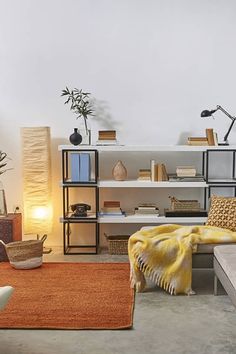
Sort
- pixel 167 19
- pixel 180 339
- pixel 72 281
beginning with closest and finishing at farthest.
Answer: pixel 180 339, pixel 72 281, pixel 167 19

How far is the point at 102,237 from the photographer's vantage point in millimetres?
5434

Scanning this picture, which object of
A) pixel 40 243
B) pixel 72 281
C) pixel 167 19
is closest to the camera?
pixel 72 281

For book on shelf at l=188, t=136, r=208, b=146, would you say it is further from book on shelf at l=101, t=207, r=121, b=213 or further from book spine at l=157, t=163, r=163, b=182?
book on shelf at l=101, t=207, r=121, b=213

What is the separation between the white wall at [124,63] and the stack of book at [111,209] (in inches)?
27.8

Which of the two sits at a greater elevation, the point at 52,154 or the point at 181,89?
the point at 181,89

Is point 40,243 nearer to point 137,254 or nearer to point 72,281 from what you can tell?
point 72,281

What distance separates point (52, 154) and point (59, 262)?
49.0 inches

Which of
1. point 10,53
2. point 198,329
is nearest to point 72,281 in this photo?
point 198,329

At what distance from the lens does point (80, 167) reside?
4980 mm

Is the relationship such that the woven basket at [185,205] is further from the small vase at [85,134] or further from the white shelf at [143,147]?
the small vase at [85,134]

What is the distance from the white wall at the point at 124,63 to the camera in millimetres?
5238

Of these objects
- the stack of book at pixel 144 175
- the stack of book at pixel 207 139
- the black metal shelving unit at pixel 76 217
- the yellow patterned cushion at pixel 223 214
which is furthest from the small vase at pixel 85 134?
the yellow patterned cushion at pixel 223 214

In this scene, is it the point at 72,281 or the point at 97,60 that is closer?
the point at 72,281

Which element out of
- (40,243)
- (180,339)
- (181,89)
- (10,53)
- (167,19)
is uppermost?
(167,19)
